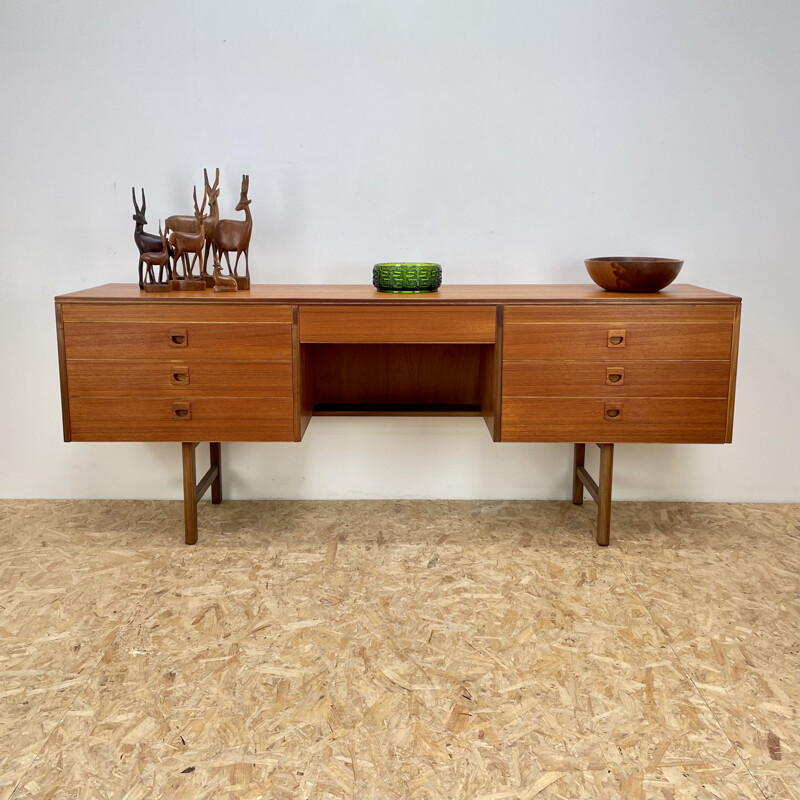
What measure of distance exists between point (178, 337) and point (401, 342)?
73 centimetres

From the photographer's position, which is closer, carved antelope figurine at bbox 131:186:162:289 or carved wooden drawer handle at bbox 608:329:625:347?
carved wooden drawer handle at bbox 608:329:625:347

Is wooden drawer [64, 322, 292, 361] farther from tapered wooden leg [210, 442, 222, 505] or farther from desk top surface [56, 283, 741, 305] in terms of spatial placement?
tapered wooden leg [210, 442, 222, 505]

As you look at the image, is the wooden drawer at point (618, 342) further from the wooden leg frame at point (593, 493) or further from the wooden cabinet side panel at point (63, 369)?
the wooden cabinet side panel at point (63, 369)

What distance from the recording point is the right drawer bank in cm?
246

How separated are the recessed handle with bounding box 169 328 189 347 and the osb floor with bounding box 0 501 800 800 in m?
0.73

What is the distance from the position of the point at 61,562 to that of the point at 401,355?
1.40 metres

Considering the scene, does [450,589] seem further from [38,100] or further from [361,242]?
[38,100]

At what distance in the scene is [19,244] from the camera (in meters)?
2.95

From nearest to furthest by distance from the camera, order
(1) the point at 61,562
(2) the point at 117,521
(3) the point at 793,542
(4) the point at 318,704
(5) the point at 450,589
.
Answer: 1. (4) the point at 318,704
2. (5) the point at 450,589
3. (1) the point at 61,562
4. (3) the point at 793,542
5. (2) the point at 117,521

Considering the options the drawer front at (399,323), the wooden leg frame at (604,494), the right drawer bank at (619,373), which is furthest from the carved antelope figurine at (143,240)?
the wooden leg frame at (604,494)

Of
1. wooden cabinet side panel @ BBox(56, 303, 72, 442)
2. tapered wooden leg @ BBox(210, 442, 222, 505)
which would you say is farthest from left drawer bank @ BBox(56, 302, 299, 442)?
tapered wooden leg @ BBox(210, 442, 222, 505)

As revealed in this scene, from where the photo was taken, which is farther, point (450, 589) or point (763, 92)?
point (763, 92)

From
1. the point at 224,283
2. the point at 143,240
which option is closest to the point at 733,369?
the point at 224,283

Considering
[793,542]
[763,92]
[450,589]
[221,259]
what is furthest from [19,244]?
[793,542]
